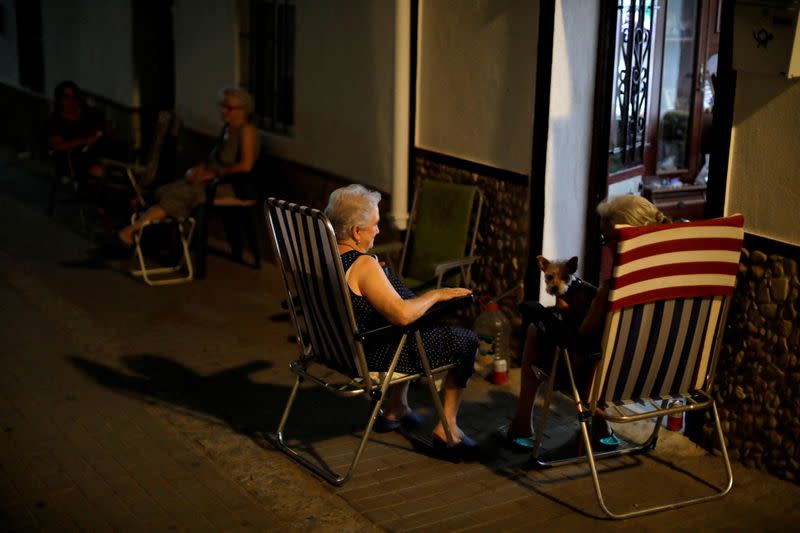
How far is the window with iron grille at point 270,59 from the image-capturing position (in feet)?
31.1

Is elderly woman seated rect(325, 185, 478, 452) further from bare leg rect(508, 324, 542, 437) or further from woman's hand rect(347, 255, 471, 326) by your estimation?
bare leg rect(508, 324, 542, 437)

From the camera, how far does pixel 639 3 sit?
6547 millimetres

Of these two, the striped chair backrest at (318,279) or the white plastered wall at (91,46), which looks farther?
the white plastered wall at (91,46)

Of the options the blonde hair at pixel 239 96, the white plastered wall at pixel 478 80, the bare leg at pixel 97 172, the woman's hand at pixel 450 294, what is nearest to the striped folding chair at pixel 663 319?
the woman's hand at pixel 450 294

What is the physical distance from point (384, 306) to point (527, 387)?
2.95ft

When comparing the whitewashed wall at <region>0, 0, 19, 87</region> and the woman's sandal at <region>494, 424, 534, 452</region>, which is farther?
the whitewashed wall at <region>0, 0, 19, 87</region>

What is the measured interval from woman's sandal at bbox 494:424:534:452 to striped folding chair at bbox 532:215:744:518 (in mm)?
613

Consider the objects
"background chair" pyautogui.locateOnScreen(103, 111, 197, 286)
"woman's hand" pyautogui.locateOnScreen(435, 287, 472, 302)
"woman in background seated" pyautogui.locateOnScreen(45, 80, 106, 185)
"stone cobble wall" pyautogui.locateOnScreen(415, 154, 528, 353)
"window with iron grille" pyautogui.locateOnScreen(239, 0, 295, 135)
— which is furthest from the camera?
"woman in background seated" pyautogui.locateOnScreen(45, 80, 106, 185)

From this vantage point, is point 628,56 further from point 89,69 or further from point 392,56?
point 89,69

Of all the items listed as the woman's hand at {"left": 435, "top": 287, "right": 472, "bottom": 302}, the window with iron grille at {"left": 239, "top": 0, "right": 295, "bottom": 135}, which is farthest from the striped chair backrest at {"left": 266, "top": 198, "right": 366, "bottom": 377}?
the window with iron grille at {"left": 239, "top": 0, "right": 295, "bottom": 135}

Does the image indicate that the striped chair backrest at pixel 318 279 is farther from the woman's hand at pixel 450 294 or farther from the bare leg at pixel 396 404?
the bare leg at pixel 396 404

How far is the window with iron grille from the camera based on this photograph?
9.49 metres

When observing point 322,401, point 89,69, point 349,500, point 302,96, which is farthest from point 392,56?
point 89,69

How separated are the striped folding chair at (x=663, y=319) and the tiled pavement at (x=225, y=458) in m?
0.27
